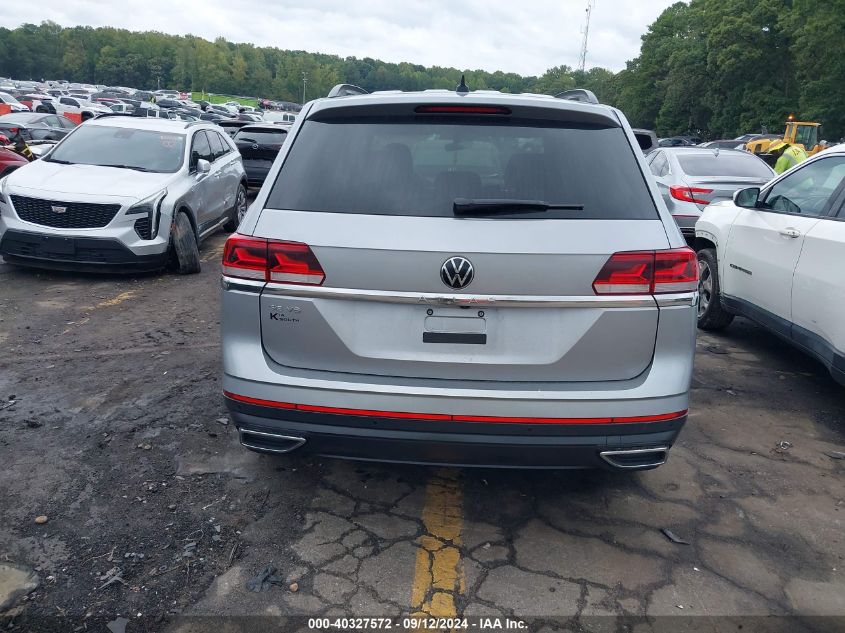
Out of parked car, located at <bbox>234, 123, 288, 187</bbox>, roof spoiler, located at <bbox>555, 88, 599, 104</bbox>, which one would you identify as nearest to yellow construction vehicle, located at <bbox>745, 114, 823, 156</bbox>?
parked car, located at <bbox>234, 123, 288, 187</bbox>

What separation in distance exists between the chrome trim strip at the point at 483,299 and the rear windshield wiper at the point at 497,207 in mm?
357

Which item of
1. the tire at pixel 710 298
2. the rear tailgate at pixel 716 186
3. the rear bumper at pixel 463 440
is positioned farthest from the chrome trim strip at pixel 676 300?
the rear tailgate at pixel 716 186

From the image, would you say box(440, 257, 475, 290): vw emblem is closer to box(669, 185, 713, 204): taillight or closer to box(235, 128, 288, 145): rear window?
box(669, 185, 713, 204): taillight

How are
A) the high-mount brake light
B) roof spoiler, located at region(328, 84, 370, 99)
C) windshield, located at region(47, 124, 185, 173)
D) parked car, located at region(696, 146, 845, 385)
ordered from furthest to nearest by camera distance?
windshield, located at region(47, 124, 185, 173) → parked car, located at region(696, 146, 845, 385) → roof spoiler, located at region(328, 84, 370, 99) → the high-mount brake light

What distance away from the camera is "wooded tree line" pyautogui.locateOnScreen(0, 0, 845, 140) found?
53.6 meters

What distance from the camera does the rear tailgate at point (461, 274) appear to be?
269 cm

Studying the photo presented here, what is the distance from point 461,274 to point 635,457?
105 cm

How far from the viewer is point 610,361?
109 inches

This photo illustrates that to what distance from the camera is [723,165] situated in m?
10.1

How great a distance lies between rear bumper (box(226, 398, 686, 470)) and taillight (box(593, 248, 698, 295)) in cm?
54

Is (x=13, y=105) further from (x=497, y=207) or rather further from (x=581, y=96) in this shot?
(x=497, y=207)

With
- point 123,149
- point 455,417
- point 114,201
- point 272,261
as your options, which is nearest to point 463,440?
point 455,417

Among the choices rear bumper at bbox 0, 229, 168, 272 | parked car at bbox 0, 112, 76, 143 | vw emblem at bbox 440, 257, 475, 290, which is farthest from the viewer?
parked car at bbox 0, 112, 76, 143

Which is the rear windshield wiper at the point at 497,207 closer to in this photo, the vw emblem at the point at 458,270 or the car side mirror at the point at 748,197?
the vw emblem at the point at 458,270
